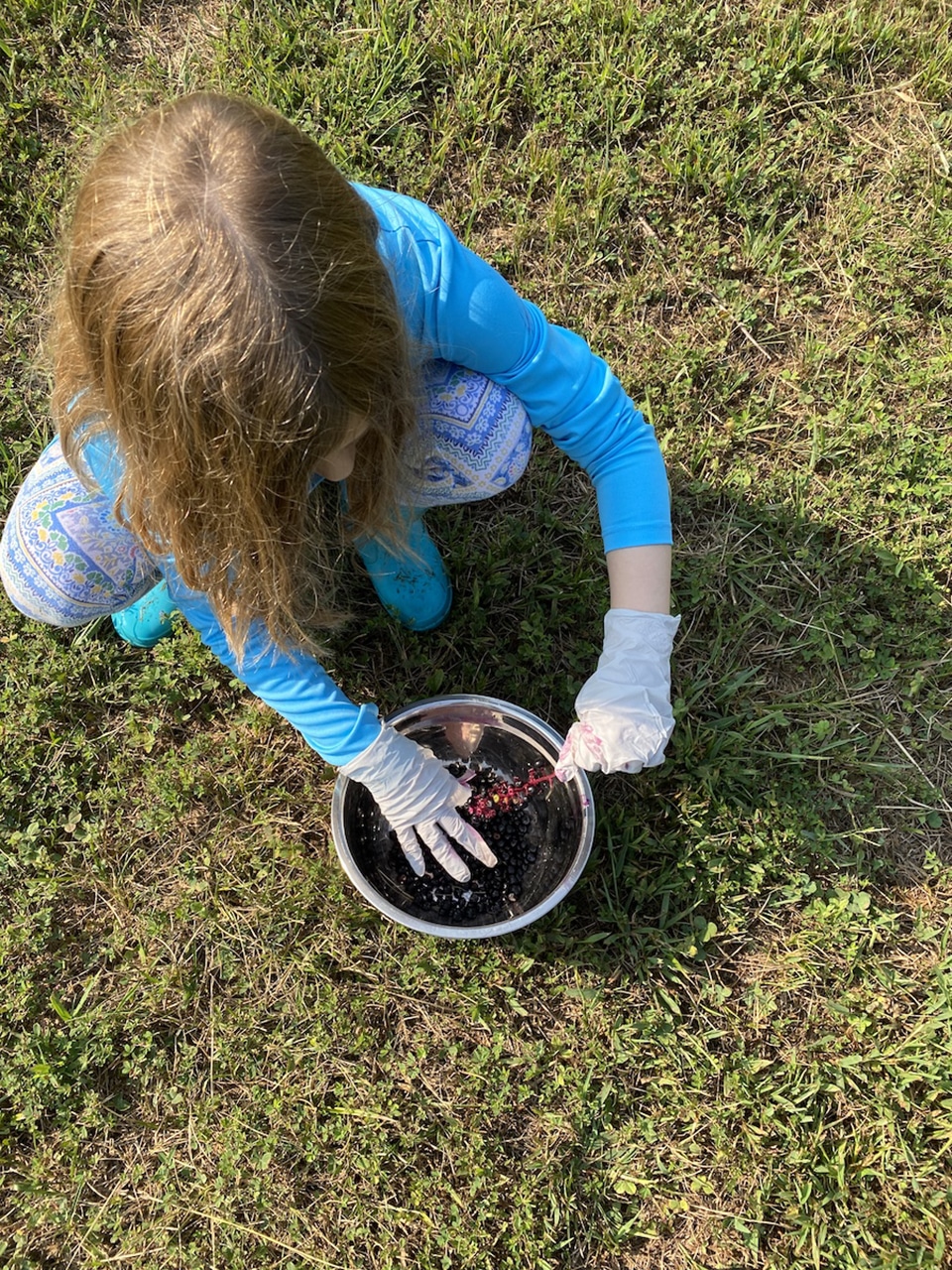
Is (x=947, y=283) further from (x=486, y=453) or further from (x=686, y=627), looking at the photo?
(x=486, y=453)

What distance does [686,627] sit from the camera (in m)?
2.57

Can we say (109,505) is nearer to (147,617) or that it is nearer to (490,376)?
(147,617)

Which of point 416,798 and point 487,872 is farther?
point 487,872

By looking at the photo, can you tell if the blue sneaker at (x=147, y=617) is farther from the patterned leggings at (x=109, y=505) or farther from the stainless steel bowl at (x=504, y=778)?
the stainless steel bowl at (x=504, y=778)

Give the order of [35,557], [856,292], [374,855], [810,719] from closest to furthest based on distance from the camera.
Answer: [35,557]
[374,855]
[810,719]
[856,292]

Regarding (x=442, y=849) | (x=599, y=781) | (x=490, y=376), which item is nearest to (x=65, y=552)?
(x=490, y=376)

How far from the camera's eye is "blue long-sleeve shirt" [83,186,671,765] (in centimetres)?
170

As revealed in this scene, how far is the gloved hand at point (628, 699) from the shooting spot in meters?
1.95

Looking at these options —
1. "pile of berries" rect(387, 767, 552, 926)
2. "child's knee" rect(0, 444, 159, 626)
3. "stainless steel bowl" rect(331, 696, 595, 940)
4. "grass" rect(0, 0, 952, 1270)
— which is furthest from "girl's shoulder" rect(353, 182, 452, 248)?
"pile of berries" rect(387, 767, 552, 926)

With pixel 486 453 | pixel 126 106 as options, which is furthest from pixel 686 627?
pixel 126 106

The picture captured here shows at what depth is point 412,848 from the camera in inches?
87.8

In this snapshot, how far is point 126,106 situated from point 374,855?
2.40m

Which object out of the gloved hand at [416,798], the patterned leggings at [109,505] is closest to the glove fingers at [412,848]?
the gloved hand at [416,798]

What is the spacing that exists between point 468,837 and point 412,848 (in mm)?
143
